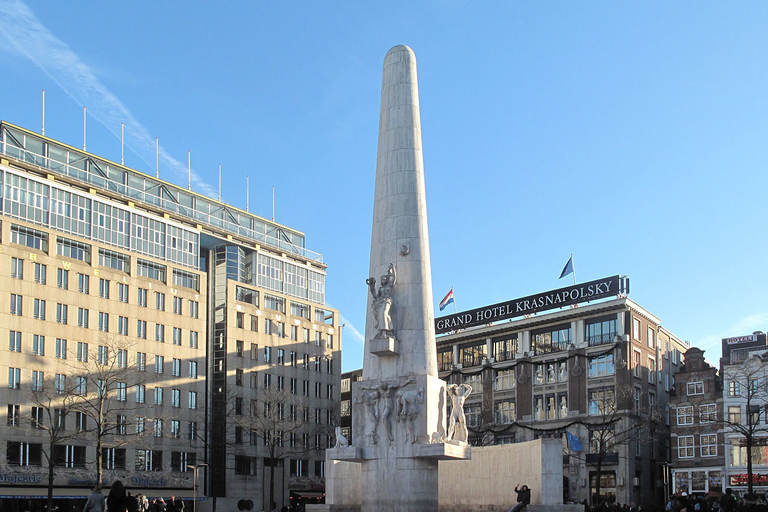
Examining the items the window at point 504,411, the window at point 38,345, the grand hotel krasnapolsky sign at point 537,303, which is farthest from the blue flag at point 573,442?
the window at point 38,345

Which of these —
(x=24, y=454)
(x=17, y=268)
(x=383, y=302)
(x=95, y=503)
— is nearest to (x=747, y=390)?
(x=383, y=302)

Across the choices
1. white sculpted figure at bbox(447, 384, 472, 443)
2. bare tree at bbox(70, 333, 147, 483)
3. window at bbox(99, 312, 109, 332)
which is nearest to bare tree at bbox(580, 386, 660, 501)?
bare tree at bbox(70, 333, 147, 483)

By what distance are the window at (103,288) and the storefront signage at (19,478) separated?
1617cm

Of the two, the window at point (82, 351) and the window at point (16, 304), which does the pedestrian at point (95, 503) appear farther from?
the window at point (82, 351)

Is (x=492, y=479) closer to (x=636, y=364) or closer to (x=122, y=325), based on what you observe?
(x=636, y=364)

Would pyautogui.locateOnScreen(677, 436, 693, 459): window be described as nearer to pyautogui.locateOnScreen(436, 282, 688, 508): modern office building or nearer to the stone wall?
pyautogui.locateOnScreen(436, 282, 688, 508): modern office building

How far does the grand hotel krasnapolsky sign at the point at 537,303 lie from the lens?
8294 centimetres

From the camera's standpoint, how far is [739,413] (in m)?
75.4

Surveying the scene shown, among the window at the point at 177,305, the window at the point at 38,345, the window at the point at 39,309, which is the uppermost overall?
the window at the point at 177,305

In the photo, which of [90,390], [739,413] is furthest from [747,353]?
[90,390]

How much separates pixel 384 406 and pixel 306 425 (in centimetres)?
6116

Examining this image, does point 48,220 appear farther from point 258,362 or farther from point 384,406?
point 384,406

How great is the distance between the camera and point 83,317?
79.4 meters

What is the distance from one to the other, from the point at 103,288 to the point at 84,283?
209 cm
